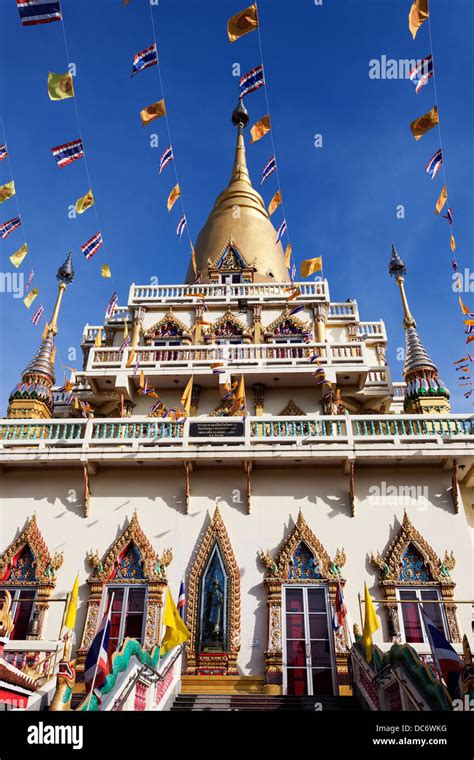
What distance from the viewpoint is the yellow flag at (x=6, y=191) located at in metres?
15.0

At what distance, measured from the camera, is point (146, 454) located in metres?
14.0

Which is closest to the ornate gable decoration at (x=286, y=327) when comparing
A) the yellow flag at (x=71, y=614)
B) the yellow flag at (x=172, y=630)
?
the yellow flag at (x=172, y=630)

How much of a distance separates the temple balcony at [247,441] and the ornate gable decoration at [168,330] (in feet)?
17.5

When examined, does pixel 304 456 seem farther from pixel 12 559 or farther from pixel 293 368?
pixel 12 559

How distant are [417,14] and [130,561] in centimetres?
1293

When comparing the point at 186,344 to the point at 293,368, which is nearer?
the point at 293,368

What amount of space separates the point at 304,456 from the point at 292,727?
7.89 meters

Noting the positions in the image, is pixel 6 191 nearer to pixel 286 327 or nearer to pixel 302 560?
pixel 286 327

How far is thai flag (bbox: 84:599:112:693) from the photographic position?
798 cm

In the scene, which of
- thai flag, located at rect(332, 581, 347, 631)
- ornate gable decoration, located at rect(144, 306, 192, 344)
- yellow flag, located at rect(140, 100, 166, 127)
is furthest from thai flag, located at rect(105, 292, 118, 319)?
thai flag, located at rect(332, 581, 347, 631)

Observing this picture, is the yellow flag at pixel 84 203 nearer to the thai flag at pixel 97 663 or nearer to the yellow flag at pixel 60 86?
the yellow flag at pixel 60 86

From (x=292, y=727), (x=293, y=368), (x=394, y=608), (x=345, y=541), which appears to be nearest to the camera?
(x=292, y=727)

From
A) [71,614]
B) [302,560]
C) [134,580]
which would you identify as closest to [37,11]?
[71,614]

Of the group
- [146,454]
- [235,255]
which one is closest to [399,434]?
[146,454]
